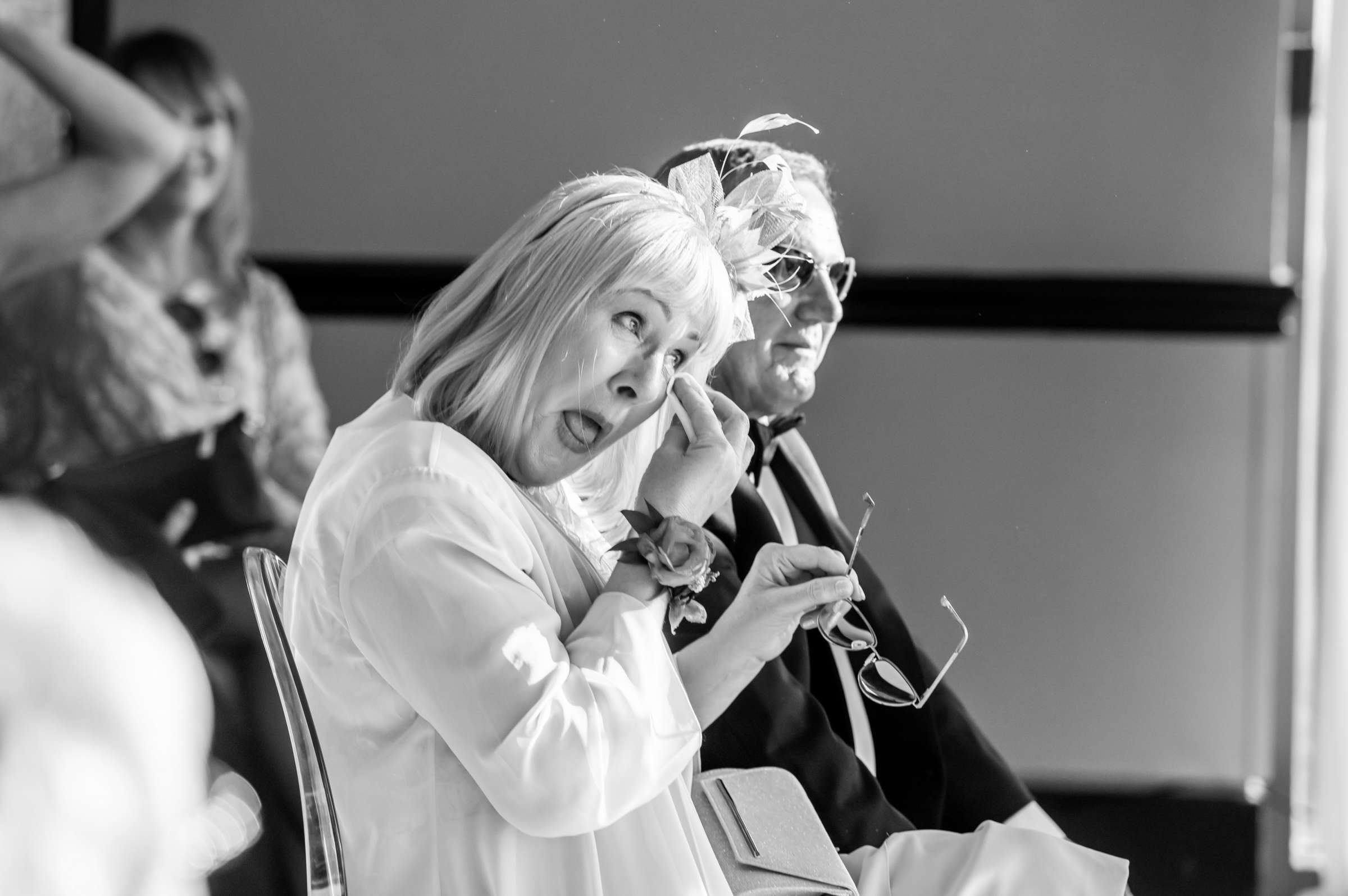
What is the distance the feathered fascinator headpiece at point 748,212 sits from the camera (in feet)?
2.14

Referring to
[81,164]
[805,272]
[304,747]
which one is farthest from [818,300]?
[81,164]

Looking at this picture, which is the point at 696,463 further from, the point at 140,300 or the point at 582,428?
Result: the point at 140,300

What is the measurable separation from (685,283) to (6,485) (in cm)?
147

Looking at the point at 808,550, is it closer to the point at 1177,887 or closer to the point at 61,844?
the point at 1177,887

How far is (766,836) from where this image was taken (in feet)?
2.16

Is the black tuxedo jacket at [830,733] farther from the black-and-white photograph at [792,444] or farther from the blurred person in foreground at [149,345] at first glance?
the blurred person in foreground at [149,345]

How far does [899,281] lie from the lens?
0.70 meters

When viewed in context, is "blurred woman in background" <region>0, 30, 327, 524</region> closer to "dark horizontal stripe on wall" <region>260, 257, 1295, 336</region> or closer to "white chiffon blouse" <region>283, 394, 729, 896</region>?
"dark horizontal stripe on wall" <region>260, 257, 1295, 336</region>

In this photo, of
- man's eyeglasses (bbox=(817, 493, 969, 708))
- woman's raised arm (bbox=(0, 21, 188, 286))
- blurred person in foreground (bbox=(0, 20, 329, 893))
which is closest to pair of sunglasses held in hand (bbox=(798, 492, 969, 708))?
man's eyeglasses (bbox=(817, 493, 969, 708))

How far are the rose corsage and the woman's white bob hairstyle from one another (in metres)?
0.08

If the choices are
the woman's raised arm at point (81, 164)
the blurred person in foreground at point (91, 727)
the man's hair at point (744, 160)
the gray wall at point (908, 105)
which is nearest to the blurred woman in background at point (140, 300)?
the woman's raised arm at point (81, 164)

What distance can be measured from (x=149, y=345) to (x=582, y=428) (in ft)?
4.74

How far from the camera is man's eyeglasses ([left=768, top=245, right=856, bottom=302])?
70 cm

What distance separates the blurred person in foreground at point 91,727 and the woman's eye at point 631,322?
2.70ft
